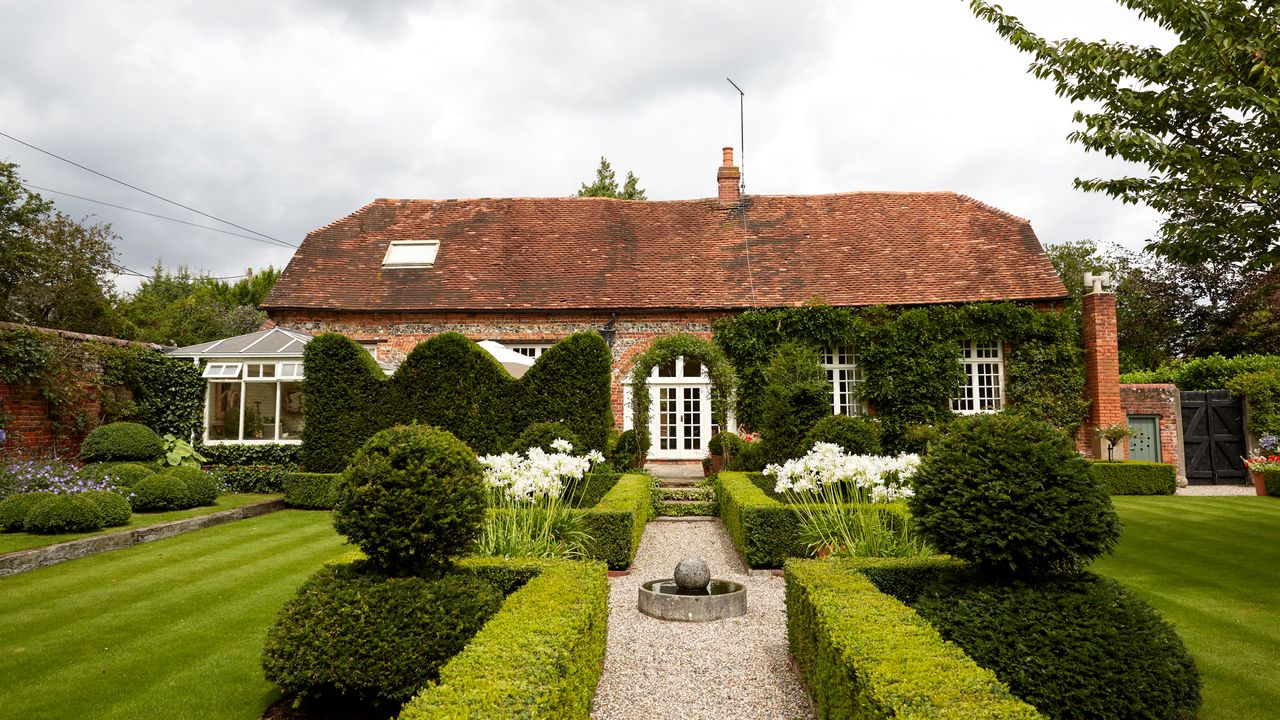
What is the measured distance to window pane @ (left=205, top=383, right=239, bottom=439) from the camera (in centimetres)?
1515

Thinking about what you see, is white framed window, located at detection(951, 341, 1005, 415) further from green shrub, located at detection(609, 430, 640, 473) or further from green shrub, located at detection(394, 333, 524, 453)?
green shrub, located at detection(394, 333, 524, 453)

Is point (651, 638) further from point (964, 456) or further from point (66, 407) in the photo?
point (66, 407)

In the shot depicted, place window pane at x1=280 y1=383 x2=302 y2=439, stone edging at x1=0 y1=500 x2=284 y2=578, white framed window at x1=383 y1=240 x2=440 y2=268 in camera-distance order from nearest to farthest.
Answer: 1. stone edging at x1=0 y1=500 x2=284 y2=578
2. window pane at x1=280 y1=383 x2=302 y2=439
3. white framed window at x1=383 y1=240 x2=440 y2=268

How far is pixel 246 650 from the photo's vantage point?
496 centimetres

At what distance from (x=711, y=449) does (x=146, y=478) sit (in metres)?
9.94

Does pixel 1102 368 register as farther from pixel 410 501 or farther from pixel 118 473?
pixel 118 473

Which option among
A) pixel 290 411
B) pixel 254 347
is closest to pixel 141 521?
pixel 254 347

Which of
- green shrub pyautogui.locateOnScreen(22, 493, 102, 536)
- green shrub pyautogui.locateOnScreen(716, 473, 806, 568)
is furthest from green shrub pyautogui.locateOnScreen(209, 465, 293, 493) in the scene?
green shrub pyautogui.locateOnScreen(716, 473, 806, 568)

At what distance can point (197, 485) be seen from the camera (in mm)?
11344

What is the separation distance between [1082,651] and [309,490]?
1183 centimetres

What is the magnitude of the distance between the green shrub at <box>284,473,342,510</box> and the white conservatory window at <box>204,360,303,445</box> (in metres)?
2.61

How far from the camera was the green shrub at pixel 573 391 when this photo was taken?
12164 millimetres

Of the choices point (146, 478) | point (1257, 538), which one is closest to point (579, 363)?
point (146, 478)

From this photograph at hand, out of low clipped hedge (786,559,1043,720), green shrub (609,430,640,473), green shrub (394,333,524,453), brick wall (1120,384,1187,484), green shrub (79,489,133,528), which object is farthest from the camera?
brick wall (1120,384,1187,484)
